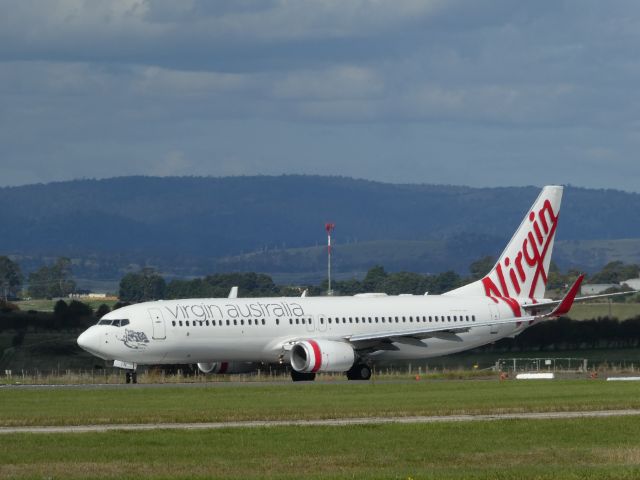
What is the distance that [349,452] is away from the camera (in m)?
34.4

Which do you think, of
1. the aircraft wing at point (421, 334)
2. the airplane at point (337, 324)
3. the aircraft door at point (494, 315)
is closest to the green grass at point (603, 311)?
the airplane at point (337, 324)

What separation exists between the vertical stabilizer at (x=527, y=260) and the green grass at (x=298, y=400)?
16.1 meters

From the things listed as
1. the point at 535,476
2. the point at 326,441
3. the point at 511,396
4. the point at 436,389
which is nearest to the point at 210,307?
the point at 436,389

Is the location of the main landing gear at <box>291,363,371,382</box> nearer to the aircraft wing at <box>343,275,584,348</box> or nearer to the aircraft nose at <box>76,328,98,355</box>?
the aircraft wing at <box>343,275,584,348</box>

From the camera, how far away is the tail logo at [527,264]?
78.4m

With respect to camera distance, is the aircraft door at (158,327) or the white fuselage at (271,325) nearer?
the aircraft door at (158,327)

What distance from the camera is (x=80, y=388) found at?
60625mm

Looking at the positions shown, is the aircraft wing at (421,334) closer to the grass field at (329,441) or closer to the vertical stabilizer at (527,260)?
the vertical stabilizer at (527,260)

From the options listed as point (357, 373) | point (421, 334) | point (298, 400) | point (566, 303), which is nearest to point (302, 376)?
point (357, 373)

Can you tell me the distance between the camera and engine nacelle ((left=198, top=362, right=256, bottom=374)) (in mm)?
73312

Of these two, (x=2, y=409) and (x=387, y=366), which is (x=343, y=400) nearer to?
(x=2, y=409)

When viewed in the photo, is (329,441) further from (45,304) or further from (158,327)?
(45,304)

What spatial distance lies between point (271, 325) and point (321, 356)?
2941 millimetres

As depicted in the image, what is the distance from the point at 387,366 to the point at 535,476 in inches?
2265
